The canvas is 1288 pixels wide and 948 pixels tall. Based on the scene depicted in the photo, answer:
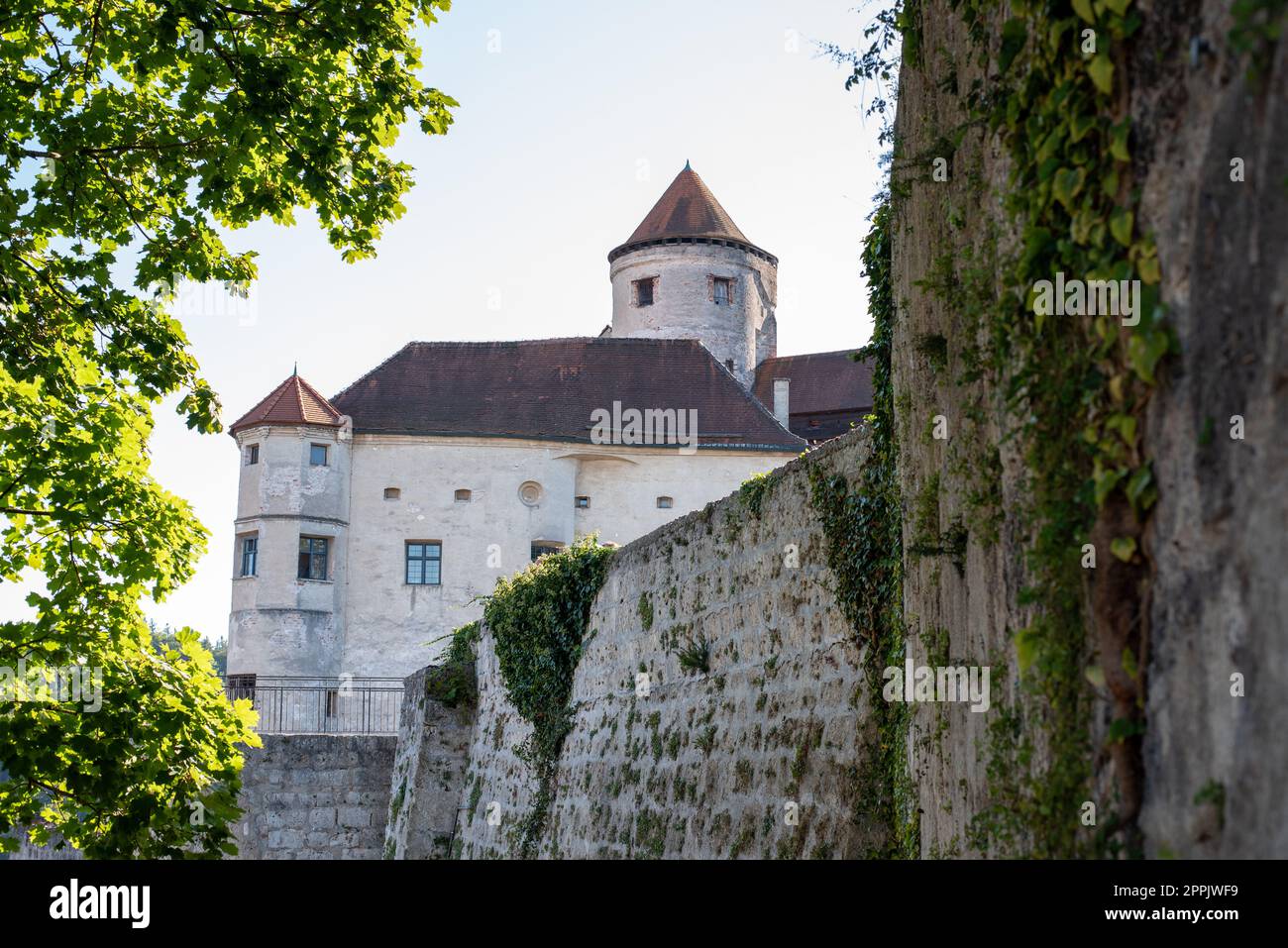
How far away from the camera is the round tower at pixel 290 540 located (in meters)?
38.5

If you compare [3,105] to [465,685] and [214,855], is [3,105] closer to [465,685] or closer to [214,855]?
[214,855]

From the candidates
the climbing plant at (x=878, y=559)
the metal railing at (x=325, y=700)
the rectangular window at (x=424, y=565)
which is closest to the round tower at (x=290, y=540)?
the metal railing at (x=325, y=700)

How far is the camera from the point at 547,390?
1670 inches

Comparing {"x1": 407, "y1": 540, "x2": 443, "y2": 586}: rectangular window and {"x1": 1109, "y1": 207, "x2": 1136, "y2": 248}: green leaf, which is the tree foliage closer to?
{"x1": 1109, "y1": 207, "x2": 1136, "y2": 248}: green leaf

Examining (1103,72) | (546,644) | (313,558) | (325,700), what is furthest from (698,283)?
(1103,72)

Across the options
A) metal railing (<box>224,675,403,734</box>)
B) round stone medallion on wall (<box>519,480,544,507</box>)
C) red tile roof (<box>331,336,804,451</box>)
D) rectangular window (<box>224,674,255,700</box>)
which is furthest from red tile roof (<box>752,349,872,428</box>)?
rectangular window (<box>224,674,255,700</box>)

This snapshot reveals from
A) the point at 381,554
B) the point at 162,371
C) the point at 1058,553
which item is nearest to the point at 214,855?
the point at 162,371

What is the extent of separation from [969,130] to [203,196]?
5.81 meters

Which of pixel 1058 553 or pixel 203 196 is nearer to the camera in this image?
pixel 1058 553

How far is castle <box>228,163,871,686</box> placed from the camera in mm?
39000

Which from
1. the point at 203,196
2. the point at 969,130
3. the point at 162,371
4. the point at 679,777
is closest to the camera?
the point at 969,130

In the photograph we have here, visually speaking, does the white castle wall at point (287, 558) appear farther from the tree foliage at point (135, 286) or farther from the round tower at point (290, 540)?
the tree foliage at point (135, 286)

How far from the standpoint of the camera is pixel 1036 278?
156 inches

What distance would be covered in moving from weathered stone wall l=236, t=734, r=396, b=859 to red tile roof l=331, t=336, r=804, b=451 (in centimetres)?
1929
